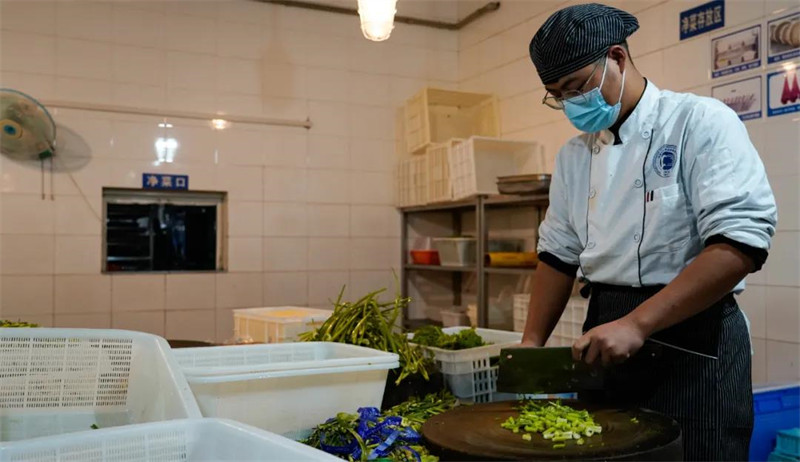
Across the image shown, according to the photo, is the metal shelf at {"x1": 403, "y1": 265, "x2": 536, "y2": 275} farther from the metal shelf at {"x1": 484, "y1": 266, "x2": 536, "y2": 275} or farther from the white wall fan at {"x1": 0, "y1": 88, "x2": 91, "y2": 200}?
the white wall fan at {"x1": 0, "y1": 88, "x2": 91, "y2": 200}

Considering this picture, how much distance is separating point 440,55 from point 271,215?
73.0 inches

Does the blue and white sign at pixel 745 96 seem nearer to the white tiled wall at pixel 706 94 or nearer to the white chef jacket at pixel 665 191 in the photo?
the white tiled wall at pixel 706 94

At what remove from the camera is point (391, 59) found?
5203mm

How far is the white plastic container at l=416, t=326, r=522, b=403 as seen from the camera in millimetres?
1828

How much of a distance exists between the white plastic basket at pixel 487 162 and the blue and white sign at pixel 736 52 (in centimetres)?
134

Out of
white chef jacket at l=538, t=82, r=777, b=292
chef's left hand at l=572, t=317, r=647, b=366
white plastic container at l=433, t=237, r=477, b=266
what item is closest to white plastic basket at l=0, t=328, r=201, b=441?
chef's left hand at l=572, t=317, r=647, b=366

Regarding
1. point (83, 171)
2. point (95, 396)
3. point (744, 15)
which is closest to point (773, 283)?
point (744, 15)

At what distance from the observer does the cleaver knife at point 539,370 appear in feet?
5.05

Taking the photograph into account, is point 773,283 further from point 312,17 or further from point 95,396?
point 312,17

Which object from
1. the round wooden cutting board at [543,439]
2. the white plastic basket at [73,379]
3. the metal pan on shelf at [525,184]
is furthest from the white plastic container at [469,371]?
the metal pan on shelf at [525,184]

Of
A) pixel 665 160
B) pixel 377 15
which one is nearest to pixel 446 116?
pixel 377 15

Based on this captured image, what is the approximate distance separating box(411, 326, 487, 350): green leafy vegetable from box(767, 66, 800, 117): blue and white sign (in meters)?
1.87

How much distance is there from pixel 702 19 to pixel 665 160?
212cm

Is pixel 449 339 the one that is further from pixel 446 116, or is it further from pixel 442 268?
pixel 446 116
